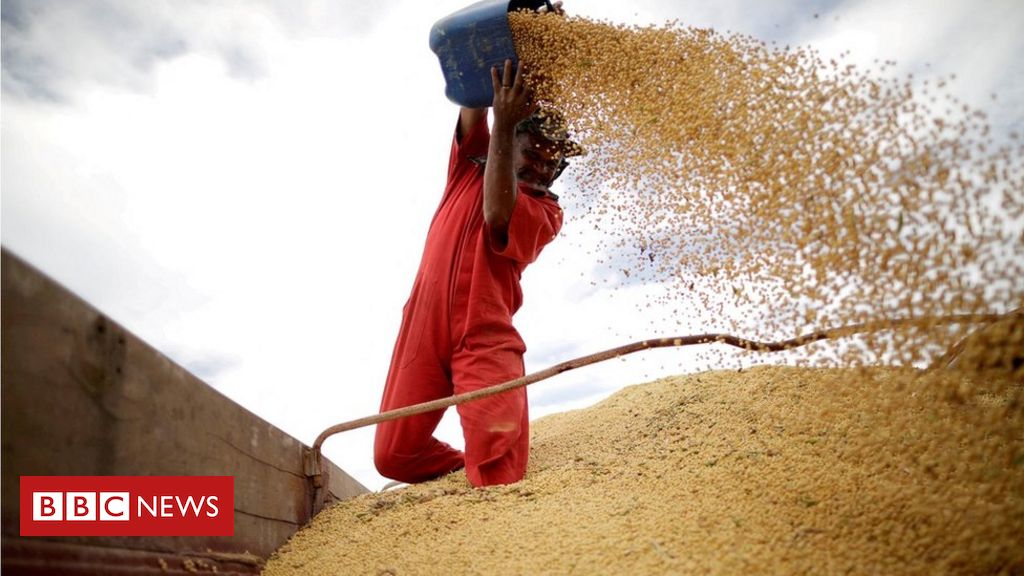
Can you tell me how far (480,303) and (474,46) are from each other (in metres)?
0.93

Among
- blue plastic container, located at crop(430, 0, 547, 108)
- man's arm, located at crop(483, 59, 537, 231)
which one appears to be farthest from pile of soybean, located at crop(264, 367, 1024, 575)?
blue plastic container, located at crop(430, 0, 547, 108)

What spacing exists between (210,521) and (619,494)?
3.29ft

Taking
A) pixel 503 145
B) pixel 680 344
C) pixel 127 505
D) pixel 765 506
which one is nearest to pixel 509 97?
pixel 503 145

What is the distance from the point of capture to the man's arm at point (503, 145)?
7.72 feet

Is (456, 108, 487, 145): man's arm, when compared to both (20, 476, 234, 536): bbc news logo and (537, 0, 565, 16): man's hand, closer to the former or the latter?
(537, 0, 565, 16): man's hand

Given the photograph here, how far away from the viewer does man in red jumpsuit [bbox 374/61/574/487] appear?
237 cm

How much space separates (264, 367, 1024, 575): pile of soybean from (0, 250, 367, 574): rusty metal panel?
34 cm

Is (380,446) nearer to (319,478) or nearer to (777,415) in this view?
Answer: (319,478)

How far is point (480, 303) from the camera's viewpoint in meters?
2.51

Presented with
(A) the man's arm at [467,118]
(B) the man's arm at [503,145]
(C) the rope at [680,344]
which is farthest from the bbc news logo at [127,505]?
(A) the man's arm at [467,118]

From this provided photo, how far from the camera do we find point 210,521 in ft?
5.05

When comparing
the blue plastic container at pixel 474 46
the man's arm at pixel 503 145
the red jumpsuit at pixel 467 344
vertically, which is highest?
the blue plastic container at pixel 474 46

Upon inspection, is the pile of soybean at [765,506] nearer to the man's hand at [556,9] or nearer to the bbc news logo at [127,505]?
the bbc news logo at [127,505]

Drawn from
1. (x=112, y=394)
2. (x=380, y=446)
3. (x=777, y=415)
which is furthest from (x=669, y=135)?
(x=380, y=446)
